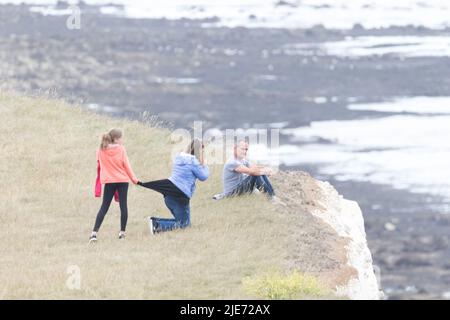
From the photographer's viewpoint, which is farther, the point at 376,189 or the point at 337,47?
the point at 337,47

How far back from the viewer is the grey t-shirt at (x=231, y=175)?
24.7 meters

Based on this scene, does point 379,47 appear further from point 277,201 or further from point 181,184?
point 181,184

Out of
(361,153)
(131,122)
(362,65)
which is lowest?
(131,122)

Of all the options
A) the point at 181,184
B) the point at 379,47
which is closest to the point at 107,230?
the point at 181,184

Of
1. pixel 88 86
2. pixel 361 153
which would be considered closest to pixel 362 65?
pixel 88 86

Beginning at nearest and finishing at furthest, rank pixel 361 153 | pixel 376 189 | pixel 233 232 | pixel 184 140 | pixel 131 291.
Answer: pixel 131 291 → pixel 233 232 → pixel 184 140 → pixel 376 189 → pixel 361 153

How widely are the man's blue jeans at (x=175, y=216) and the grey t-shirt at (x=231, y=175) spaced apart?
180cm

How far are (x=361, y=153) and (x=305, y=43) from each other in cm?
5781

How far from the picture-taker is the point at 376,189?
2340 inches

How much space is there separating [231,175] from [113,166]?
3662 millimetres

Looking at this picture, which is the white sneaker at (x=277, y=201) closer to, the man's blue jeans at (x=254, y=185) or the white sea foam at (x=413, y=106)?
the man's blue jeans at (x=254, y=185)

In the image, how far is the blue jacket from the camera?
23.0 m

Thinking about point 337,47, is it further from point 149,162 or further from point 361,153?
point 149,162

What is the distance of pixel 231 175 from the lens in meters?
25.2
